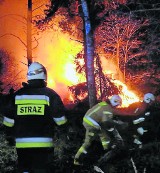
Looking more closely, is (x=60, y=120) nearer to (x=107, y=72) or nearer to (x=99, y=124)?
(x=99, y=124)

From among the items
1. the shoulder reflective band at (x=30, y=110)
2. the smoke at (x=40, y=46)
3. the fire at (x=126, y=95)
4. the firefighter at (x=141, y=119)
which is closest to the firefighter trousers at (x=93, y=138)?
the firefighter at (x=141, y=119)

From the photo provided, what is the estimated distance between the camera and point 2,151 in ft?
29.5

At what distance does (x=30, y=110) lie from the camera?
5.04 m

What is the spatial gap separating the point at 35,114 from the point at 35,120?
0.08 meters

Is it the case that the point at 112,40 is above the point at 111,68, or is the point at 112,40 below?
above

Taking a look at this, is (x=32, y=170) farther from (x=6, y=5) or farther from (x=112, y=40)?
(x=6, y=5)

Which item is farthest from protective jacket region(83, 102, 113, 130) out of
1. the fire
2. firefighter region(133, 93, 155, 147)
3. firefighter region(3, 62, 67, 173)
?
the fire

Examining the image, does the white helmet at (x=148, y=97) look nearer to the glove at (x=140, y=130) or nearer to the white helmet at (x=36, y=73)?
the glove at (x=140, y=130)

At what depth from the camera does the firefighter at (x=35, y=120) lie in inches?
198

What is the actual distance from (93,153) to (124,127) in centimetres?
127

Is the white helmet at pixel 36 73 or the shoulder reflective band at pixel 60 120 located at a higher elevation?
the white helmet at pixel 36 73

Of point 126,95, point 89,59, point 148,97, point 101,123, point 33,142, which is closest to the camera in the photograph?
point 33,142

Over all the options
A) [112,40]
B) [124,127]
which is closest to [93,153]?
[124,127]

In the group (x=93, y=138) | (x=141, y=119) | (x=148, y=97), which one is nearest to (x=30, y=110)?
(x=93, y=138)
